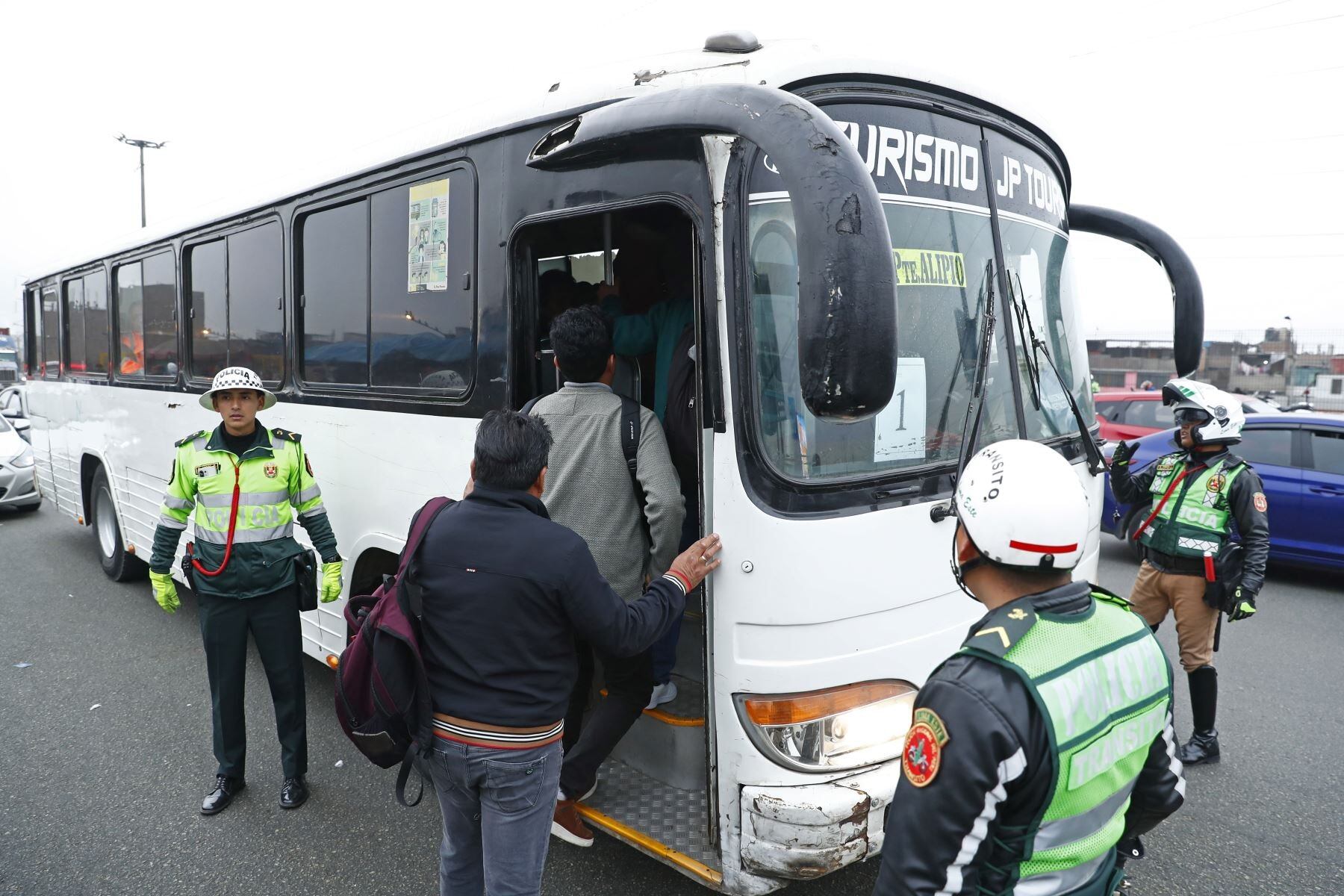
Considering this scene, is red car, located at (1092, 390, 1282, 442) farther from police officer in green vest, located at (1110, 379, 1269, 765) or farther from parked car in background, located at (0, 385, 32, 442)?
parked car in background, located at (0, 385, 32, 442)

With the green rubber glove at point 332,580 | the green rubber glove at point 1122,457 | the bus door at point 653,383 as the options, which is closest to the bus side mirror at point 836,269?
the bus door at point 653,383

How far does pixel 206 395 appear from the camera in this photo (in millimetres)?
3920

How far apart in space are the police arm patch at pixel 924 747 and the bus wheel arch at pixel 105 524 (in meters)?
7.92

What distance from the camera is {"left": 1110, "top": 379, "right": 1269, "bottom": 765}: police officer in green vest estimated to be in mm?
4355

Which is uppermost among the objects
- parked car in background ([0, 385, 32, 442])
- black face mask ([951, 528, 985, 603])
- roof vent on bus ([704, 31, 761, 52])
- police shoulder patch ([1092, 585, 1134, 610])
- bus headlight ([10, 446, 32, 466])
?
roof vent on bus ([704, 31, 761, 52])

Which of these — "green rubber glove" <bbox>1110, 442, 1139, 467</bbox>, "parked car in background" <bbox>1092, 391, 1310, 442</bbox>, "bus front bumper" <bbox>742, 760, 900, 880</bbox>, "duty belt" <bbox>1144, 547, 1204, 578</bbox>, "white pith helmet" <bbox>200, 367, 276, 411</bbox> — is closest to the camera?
"bus front bumper" <bbox>742, 760, 900, 880</bbox>

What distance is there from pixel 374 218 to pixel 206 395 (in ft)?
3.59

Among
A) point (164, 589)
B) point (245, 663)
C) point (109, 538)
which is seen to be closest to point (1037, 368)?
point (245, 663)

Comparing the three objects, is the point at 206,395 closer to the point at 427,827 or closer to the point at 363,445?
the point at 363,445

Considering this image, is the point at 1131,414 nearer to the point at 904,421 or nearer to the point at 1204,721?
the point at 1204,721

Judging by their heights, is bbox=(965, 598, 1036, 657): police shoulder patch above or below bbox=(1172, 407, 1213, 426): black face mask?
below

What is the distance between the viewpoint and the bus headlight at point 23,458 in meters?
11.7

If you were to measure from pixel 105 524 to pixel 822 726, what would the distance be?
779cm

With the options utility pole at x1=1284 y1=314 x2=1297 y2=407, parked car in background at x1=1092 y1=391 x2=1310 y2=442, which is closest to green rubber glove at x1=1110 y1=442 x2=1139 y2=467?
parked car in background at x1=1092 y1=391 x2=1310 y2=442
